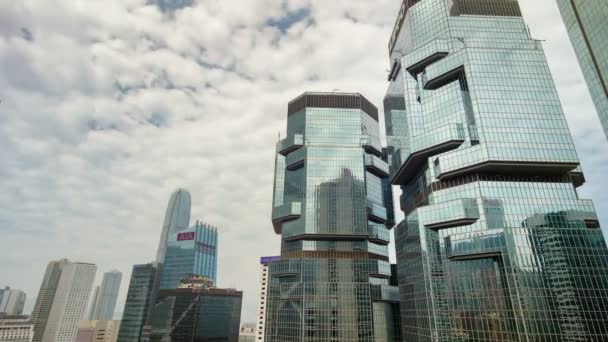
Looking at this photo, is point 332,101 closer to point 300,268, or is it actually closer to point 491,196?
point 300,268

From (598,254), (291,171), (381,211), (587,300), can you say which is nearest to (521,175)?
(598,254)

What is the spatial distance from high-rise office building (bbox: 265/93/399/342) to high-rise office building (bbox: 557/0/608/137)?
2779 inches

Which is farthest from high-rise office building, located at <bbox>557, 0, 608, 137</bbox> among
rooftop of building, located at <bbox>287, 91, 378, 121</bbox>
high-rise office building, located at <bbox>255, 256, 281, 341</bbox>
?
high-rise office building, located at <bbox>255, 256, 281, 341</bbox>

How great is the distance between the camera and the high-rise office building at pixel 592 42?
81125 mm

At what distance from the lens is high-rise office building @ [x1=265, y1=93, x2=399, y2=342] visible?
112 metres

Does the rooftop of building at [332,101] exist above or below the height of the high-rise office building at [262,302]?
above

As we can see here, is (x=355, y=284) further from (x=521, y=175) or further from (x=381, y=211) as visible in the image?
(x=521, y=175)

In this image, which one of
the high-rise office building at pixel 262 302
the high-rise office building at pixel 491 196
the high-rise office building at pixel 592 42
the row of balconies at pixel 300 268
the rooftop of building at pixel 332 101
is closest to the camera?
the high-rise office building at pixel 491 196

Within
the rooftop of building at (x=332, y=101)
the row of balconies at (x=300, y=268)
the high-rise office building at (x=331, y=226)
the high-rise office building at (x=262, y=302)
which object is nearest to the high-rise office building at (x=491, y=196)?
the row of balconies at (x=300, y=268)

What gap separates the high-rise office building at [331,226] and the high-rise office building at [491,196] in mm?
23104

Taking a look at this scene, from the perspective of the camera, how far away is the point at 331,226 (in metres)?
121

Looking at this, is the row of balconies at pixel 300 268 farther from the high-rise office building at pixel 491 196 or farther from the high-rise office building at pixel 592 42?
the high-rise office building at pixel 592 42

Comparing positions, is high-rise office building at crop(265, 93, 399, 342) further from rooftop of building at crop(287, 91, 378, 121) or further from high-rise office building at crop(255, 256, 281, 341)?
high-rise office building at crop(255, 256, 281, 341)

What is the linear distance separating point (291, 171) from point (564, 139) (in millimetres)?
92197
